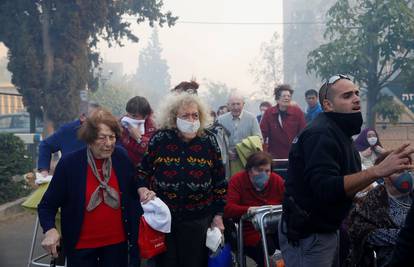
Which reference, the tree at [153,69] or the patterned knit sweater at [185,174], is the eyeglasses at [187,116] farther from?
the tree at [153,69]

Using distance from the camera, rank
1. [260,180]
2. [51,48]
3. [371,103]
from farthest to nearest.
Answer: [51,48] < [371,103] < [260,180]

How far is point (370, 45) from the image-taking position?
52.3 ft

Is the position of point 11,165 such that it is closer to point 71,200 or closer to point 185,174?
point 71,200

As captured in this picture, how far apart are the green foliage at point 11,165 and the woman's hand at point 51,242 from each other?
7.63 metres

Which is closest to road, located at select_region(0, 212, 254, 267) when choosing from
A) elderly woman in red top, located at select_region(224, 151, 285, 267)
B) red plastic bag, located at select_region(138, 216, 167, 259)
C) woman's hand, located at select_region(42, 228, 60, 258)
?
elderly woman in red top, located at select_region(224, 151, 285, 267)

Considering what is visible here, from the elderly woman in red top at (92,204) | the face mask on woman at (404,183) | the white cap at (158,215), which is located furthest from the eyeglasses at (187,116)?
the face mask on woman at (404,183)

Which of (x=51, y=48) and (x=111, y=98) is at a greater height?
(x=51, y=48)

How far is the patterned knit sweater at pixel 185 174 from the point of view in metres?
4.30

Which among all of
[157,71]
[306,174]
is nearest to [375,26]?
[306,174]

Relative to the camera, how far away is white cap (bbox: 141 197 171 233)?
4.18m

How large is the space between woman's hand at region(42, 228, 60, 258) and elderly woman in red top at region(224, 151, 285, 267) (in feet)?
5.80

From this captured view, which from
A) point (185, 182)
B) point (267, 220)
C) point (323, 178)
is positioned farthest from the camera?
point (267, 220)

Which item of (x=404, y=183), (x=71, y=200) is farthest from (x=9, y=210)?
(x=404, y=183)

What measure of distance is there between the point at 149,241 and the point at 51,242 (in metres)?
0.65
